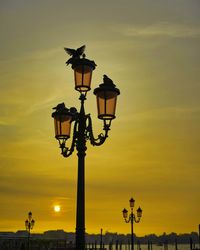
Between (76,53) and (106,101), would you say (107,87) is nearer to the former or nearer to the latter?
(106,101)

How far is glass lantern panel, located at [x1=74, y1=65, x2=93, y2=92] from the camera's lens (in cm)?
822

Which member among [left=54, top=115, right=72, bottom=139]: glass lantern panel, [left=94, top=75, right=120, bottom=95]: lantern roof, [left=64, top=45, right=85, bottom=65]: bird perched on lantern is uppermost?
[left=64, top=45, right=85, bottom=65]: bird perched on lantern

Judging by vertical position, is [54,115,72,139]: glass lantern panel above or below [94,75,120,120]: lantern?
below

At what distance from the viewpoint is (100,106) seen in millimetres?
8070

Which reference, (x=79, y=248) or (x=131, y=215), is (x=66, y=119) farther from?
(x=131, y=215)

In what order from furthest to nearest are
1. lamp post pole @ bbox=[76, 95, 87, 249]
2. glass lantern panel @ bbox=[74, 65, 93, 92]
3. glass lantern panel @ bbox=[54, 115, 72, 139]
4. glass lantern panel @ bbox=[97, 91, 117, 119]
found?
1. glass lantern panel @ bbox=[54, 115, 72, 139]
2. glass lantern panel @ bbox=[74, 65, 93, 92]
3. glass lantern panel @ bbox=[97, 91, 117, 119]
4. lamp post pole @ bbox=[76, 95, 87, 249]

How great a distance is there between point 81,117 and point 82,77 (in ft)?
2.55

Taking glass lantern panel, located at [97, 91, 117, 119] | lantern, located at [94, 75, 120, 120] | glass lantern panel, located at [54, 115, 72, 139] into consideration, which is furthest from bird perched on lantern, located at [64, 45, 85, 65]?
glass lantern panel, located at [54, 115, 72, 139]

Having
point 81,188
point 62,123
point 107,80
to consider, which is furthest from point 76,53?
Result: point 81,188

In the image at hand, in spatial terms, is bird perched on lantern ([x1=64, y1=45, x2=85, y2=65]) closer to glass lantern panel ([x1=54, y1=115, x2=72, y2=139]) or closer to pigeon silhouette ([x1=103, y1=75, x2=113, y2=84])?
pigeon silhouette ([x1=103, y1=75, x2=113, y2=84])

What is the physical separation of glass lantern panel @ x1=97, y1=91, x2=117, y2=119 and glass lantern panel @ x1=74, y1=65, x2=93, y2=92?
36 centimetres

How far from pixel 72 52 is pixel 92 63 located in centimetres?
69

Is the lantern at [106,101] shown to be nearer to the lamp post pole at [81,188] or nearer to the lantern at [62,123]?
the lamp post pole at [81,188]

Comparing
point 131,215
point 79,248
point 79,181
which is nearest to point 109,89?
point 79,181
